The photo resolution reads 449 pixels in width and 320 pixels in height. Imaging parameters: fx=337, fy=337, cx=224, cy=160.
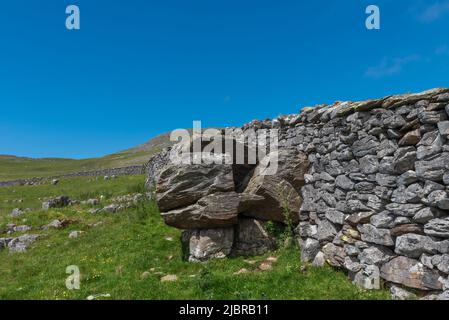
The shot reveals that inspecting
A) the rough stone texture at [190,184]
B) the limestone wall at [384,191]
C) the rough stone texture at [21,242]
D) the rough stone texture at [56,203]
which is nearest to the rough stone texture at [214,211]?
the rough stone texture at [190,184]

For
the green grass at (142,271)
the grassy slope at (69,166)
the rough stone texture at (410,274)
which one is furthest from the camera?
the grassy slope at (69,166)

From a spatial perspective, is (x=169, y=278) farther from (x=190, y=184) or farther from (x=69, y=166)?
(x=69, y=166)

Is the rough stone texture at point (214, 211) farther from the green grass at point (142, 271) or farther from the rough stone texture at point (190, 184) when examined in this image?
the green grass at point (142, 271)

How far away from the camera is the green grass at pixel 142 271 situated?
10016 millimetres

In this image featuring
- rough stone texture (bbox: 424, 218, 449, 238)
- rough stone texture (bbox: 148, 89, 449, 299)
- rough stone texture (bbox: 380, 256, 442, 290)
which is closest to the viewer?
rough stone texture (bbox: 424, 218, 449, 238)

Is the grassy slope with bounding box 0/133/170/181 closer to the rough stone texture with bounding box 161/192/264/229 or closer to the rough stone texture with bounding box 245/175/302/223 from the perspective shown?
the rough stone texture with bounding box 161/192/264/229

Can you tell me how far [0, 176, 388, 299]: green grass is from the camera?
10016 millimetres

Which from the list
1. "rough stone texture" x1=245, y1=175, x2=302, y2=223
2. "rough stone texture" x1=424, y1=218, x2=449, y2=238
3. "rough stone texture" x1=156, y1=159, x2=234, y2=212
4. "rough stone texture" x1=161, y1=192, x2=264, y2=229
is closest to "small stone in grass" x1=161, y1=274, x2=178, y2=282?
"rough stone texture" x1=161, y1=192, x2=264, y2=229

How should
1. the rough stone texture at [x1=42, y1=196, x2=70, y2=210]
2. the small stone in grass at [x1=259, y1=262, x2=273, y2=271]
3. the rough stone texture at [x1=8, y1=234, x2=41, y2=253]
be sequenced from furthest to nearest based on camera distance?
1. the rough stone texture at [x1=42, y1=196, x2=70, y2=210]
2. the rough stone texture at [x1=8, y1=234, x2=41, y2=253]
3. the small stone in grass at [x1=259, y1=262, x2=273, y2=271]

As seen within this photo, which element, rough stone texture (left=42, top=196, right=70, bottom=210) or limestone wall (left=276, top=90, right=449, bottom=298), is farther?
rough stone texture (left=42, top=196, right=70, bottom=210)

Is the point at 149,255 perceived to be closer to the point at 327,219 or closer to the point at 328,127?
the point at 327,219

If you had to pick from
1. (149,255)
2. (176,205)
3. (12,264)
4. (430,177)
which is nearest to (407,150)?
(430,177)

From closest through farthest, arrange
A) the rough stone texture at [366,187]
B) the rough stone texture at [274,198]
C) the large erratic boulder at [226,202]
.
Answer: the rough stone texture at [366,187], the large erratic boulder at [226,202], the rough stone texture at [274,198]

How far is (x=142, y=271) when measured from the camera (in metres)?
12.8
